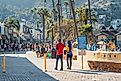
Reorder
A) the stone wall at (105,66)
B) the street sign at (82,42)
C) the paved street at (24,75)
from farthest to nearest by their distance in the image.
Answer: the street sign at (82,42) < the stone wall at (105,66) < the paved street at (24,75)

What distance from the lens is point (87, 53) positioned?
2664 cm

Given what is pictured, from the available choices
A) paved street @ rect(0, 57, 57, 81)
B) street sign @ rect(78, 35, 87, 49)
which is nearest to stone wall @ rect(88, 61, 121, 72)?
street sign @ rect(78, 35, 87, 49)

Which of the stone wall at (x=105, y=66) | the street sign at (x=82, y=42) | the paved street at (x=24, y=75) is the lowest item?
the paved street at (x=24, y=75)

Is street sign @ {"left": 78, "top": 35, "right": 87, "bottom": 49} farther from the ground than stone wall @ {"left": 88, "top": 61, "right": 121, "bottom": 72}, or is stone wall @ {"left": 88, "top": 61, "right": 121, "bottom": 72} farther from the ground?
street sign @ {"left": 78, "top": 35, "right": 87, "bottom": 49}

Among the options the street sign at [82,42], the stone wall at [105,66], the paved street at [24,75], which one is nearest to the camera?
the paved street at [24,75]

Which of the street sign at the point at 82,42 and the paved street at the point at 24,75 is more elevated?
the street sign at the point at 82,42

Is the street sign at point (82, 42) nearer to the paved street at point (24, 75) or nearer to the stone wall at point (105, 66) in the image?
the stone wall at point (105, 66)

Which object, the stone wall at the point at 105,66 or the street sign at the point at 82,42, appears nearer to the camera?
the stone wall at the point at 105,66

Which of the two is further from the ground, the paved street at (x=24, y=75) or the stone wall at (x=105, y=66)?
the stone wall at (x=105, y=66)

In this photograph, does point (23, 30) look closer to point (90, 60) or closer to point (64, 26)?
point (64, 26)

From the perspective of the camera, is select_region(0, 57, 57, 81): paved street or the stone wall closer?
select_region(0, 57, 57, 81): paved street

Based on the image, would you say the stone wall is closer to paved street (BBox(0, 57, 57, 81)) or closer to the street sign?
the street sign

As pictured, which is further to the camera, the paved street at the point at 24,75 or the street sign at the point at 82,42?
the street sign at the point at 82,42

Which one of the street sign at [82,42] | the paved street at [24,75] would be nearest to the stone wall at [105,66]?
the street sign at [82,42]
